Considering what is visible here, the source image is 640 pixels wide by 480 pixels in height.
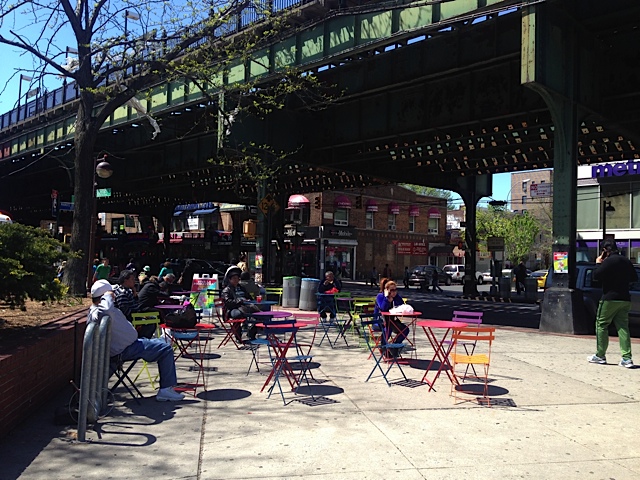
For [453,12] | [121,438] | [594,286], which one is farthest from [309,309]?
[121,438]

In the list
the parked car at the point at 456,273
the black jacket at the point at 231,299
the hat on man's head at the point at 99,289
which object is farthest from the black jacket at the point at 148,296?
the parked car at the point at 456,273

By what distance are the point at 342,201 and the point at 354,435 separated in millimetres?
42044

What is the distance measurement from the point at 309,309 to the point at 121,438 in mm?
12640

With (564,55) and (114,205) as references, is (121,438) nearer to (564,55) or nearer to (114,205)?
(564,55)

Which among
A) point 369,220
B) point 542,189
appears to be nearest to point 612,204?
point 369,220

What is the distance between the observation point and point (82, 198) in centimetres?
1302

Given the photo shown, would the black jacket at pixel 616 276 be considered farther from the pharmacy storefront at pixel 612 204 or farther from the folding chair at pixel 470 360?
the pharmacy storefront at pixel 612 204

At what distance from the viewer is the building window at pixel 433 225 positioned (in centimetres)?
5734

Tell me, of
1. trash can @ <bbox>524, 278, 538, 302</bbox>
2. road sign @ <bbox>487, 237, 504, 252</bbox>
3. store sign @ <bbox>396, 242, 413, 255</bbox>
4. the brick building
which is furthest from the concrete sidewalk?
store sign @ <bbox>396, 242, 413, 255</bbox>

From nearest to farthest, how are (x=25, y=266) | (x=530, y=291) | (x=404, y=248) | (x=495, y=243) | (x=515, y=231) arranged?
1. (x=25, y=266)
2. (x=530, y=291)
3. (x=495, y=243)
4. (x=404, y=248)
5. (x=515, y=231)

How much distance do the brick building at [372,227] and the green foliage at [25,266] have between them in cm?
3420

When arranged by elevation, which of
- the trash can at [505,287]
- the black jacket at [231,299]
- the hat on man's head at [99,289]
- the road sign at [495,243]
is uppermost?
the road sign at [495,243]

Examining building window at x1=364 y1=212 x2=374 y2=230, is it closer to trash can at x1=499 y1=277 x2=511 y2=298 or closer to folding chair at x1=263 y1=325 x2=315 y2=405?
trash can at x1=499 y1=277 x2=511 y2=298

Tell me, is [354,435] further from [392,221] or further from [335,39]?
[392,221]
